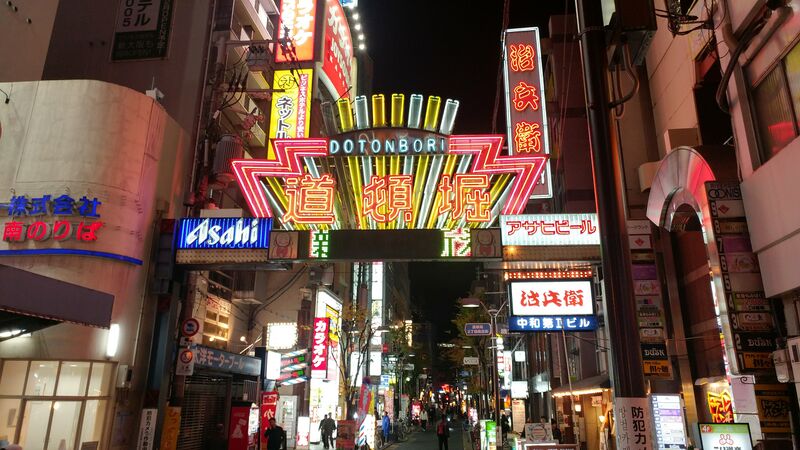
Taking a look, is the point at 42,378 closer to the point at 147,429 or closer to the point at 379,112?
the point at 147,429

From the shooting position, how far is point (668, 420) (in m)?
12.3

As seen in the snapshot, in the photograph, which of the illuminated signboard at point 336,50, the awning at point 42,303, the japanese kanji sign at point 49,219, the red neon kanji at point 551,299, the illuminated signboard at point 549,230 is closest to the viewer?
the awning at point 42,303

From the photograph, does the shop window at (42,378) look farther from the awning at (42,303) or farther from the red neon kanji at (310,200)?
the red neon kanji at (310,200)

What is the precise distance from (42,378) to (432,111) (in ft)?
40.3

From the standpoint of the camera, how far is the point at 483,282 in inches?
3401

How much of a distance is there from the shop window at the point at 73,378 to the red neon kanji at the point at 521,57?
1818 centimetres

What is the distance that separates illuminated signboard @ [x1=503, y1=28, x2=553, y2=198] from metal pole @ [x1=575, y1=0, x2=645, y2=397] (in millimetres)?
12025

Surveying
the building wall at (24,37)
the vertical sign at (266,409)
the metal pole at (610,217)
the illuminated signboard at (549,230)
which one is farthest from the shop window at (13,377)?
the metal pole at (610,217)

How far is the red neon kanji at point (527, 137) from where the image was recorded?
2003 cm

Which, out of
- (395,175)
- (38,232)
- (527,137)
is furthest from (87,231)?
(527,137)

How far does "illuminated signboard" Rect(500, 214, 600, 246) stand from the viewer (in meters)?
14.2

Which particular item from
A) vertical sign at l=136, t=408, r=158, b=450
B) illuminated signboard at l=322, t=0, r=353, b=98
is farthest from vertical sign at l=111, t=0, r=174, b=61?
vertical sign at l=136, t=408, r=158, b=450

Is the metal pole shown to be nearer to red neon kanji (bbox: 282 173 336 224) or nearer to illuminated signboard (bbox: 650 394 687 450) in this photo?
illuminated signboard (bbox: 650 394 687 450)

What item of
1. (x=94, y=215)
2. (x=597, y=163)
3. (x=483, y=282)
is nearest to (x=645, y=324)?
(x=597, y=163)
